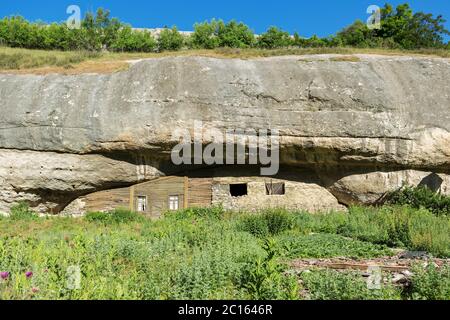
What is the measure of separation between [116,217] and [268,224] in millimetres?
5207

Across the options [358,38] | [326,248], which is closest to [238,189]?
[326,248]

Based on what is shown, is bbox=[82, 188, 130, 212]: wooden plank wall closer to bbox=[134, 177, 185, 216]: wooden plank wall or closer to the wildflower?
bbox=[134, 177, 185, 216]: wooden plank wall

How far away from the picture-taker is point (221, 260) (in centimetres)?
704

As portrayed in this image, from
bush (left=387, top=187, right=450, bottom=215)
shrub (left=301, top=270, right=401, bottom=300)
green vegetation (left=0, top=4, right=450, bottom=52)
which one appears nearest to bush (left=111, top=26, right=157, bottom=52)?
green vegetation (left=0, top=4, right=450, bottom=52)

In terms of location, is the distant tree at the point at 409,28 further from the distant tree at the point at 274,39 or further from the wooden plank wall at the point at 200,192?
the wooden plank wall at the point at 200,192

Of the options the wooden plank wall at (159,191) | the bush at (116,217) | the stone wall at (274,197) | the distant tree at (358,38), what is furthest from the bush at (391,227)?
the distant tree at (358,38)

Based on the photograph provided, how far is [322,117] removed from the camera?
1479 cm

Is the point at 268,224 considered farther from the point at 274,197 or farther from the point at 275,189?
the point at 275,189

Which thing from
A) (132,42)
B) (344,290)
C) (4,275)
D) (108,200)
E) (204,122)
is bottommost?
(344,290)

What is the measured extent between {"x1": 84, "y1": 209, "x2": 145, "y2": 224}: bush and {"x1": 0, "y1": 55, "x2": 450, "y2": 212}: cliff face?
42.5 inches

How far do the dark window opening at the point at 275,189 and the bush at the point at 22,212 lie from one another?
24.9ft
